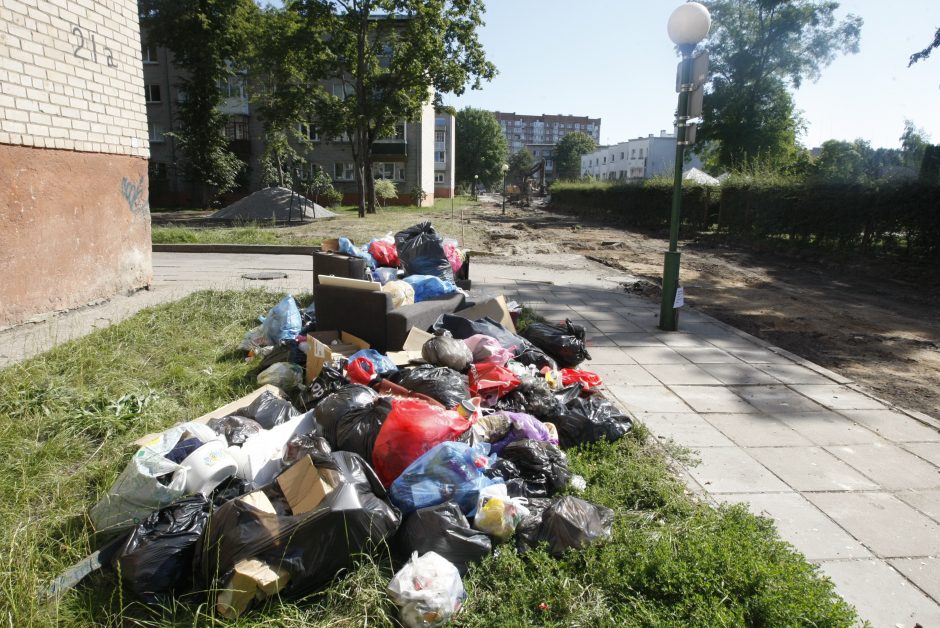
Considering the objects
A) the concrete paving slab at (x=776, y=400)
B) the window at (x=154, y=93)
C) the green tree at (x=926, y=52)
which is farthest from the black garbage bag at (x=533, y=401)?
the window at (x=154, y=93)

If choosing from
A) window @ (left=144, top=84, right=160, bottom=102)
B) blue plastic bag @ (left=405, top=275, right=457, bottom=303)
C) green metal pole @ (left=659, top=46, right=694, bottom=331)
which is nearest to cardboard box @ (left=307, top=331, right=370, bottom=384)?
blue plastic bag @ (left=405, top=275, right=457, bottom=303)

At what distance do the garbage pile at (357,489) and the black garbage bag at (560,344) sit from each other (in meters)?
1.09

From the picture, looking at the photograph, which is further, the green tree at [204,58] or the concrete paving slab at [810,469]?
the green tree at [204,58]

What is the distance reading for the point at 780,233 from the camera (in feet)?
53.1

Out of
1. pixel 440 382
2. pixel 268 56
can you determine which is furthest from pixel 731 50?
pixel 440 382

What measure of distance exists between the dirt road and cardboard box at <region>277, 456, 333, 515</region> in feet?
16.1

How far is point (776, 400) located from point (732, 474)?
1.62m

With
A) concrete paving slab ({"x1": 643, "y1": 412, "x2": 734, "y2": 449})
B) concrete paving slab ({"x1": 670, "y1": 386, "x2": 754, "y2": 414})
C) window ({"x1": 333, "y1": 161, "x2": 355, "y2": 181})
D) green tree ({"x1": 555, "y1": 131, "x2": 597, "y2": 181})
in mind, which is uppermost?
green tree ({"x1": 555, "y1": 131, "x2": 597, "y2": 181})

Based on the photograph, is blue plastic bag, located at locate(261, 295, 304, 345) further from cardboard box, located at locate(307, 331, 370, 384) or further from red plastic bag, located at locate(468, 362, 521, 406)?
red plastic bag, located at locate(468, 362, 521, 406)

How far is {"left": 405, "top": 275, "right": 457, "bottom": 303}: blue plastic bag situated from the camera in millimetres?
5852

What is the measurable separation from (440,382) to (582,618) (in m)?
1.88

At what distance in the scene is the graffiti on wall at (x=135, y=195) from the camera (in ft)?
25.2

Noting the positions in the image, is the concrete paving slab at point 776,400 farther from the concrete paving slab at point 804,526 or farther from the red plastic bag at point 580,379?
the concrete paving slab at point 804,526

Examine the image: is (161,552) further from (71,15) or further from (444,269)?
(71,15)
